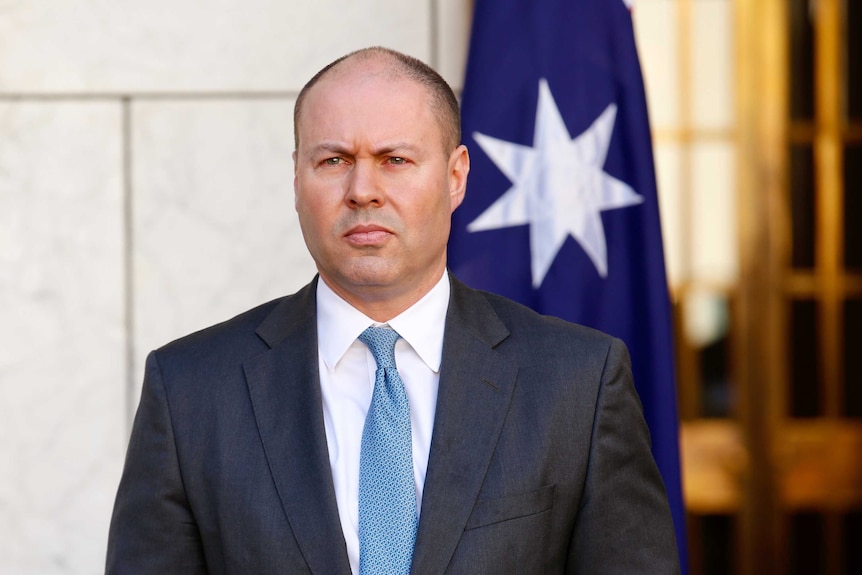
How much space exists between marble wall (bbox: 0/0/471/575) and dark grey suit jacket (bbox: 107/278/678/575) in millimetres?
1268

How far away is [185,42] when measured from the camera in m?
3.22

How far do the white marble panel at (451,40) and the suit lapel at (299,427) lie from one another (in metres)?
1.39

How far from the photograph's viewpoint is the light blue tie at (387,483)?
1.78 m

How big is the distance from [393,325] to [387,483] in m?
0.29

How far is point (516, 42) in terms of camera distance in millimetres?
2994

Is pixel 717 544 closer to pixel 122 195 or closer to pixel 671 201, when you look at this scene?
pixel 671 201

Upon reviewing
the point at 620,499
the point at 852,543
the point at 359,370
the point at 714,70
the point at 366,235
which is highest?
the point at 714,70

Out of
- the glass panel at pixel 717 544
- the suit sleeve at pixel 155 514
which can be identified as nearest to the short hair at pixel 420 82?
the suit sleeve at pixel 155 514

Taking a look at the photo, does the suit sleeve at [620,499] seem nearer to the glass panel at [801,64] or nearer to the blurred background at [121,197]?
the blurred background at [121,197]

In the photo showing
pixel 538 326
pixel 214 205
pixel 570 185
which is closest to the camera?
pixel 538 326

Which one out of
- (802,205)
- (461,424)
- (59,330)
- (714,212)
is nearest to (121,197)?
(59,330)

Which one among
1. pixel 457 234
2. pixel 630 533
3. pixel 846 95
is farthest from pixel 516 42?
pixel 846 95

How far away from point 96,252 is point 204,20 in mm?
758

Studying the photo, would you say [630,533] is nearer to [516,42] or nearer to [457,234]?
[457,234]
